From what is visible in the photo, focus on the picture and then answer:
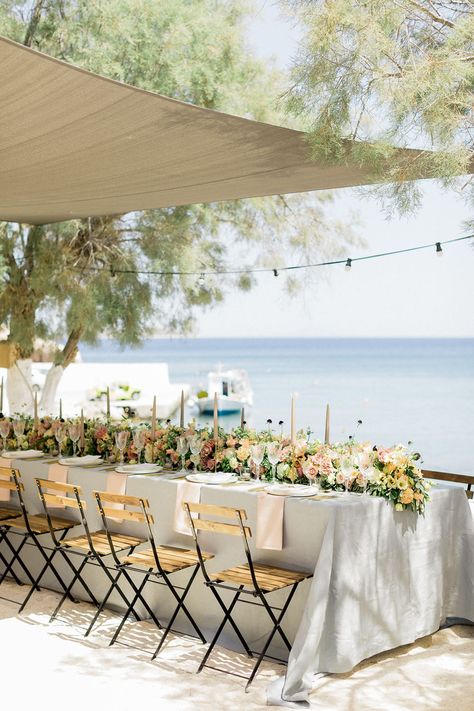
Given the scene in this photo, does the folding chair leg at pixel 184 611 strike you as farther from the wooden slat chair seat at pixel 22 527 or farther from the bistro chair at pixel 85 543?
the wooden slat chair seat at pixel 22 527

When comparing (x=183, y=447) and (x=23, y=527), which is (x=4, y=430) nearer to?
Answer: (x=23, y=527)

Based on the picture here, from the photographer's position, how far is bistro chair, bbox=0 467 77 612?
17.6ft

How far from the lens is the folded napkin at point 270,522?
4.48 m

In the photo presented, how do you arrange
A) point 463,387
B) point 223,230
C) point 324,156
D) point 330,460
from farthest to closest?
point 463,387
point 223,230
point 330,460
point 324,156

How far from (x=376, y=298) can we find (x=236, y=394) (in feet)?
76.3

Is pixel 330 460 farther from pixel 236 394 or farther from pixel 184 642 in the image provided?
pixel 236 394

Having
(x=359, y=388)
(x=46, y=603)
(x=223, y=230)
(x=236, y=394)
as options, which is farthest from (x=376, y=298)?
(x=46, y=603)

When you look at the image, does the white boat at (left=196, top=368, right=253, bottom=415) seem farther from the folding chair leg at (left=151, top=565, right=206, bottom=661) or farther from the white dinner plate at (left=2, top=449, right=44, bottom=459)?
the folding chair leg at (left=151, top=565, right=206, bottom=661)

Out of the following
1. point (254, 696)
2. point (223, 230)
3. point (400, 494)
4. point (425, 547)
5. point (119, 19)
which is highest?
point (119, 19)

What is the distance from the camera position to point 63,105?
4.12m

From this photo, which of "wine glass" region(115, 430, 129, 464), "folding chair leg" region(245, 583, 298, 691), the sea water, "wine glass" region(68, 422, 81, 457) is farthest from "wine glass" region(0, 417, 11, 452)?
the sea water

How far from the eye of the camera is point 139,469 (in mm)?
5324

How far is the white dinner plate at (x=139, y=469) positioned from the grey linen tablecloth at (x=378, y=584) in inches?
53.8

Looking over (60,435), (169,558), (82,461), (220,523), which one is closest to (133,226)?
(60,435)
